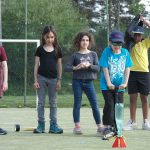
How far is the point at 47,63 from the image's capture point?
31.2 feet

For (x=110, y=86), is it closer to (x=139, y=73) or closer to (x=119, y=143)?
(x=119, y=143)

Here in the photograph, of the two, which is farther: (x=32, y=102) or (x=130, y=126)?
(x=32, y=102)

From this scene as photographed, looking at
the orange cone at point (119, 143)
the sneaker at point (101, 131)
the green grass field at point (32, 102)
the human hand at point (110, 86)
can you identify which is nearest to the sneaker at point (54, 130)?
the sneaker at point (101, 131)

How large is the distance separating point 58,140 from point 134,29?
2.50 meters

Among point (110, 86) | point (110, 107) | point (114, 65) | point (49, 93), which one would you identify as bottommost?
point (110, 107)

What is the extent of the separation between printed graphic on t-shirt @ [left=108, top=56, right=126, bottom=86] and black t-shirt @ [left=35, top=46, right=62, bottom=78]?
0.95m

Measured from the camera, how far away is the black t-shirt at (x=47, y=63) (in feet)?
31.2

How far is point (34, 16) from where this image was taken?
117 ft

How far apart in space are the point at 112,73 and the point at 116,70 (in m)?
0.07

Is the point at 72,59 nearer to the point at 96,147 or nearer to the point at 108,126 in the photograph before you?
the point at 108,126

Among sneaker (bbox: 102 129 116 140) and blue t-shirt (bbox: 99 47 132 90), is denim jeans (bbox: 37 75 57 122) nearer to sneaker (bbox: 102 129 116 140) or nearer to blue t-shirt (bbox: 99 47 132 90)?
blue t-shirt (bbox: 99 47 132 90)

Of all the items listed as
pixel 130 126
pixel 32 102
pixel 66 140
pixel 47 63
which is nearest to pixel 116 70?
pixel 47 63

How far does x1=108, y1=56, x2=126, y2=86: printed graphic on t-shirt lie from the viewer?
902 centimetres

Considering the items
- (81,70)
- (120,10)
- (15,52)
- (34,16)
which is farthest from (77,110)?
(120,10)
